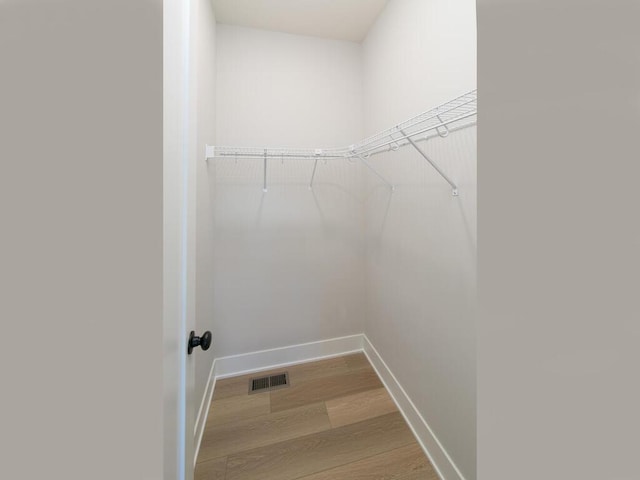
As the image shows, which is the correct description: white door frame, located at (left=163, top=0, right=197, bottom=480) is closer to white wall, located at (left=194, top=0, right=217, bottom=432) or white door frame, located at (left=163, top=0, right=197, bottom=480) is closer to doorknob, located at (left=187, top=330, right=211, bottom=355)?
doorknob, located at (left=187, top=330, right=211, bottom=355)

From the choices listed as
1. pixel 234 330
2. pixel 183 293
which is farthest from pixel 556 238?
pixel 234 330

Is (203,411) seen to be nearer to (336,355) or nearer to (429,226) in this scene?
(336,355)

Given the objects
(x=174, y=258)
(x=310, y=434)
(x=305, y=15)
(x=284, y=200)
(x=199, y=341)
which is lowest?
(x=310, y=434)

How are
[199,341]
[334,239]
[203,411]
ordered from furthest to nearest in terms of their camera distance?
[334,239], [203,411], [199,341]

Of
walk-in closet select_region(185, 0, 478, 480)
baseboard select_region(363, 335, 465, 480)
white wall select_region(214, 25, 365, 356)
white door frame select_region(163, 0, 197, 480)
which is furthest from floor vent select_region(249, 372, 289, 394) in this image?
white door frame select_region(163, 0, 197, 480)

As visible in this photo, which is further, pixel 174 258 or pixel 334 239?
pixel 334 239

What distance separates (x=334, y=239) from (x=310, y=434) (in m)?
1.30

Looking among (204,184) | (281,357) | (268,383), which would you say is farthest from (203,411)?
(204,184)

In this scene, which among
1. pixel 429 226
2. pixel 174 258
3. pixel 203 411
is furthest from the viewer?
pixel 203 411

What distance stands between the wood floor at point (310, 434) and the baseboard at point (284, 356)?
9 centimetres

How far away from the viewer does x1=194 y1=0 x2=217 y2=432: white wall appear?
125 centimetres

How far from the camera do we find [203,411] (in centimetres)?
141

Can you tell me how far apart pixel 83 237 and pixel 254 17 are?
2052mm

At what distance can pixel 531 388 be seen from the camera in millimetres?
292
